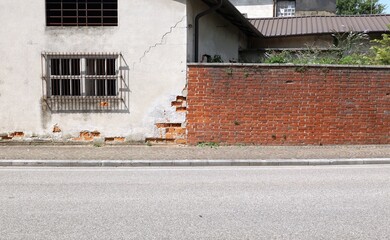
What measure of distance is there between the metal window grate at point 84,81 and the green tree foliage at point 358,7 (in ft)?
143

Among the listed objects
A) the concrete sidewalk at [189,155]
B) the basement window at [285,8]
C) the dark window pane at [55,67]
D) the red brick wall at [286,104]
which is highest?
the basement window at [285,8]

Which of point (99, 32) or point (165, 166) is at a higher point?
point (99, 32)

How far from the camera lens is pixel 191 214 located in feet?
19.4

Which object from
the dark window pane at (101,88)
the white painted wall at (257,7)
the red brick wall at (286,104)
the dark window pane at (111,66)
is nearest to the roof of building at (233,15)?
the red brick wall at (286,104)

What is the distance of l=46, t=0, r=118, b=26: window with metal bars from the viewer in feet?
41.8

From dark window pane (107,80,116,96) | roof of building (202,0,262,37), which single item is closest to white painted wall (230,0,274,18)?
roof of building (202,0,262,37)

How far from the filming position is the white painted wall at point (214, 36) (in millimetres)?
13312

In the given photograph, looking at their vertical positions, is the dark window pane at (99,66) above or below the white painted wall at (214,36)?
below

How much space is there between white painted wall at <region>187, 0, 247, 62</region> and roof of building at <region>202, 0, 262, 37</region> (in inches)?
8.5

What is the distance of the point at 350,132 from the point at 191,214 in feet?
27.5

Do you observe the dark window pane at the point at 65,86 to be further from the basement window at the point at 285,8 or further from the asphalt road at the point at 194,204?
the basement window at the point at 285,8

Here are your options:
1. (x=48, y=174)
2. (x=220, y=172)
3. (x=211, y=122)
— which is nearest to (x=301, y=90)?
(x=211, y=122)

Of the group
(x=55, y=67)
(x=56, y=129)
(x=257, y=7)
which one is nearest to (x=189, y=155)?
(x=56, y=129)

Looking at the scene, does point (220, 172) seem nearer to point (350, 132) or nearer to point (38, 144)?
point (350, 132)
